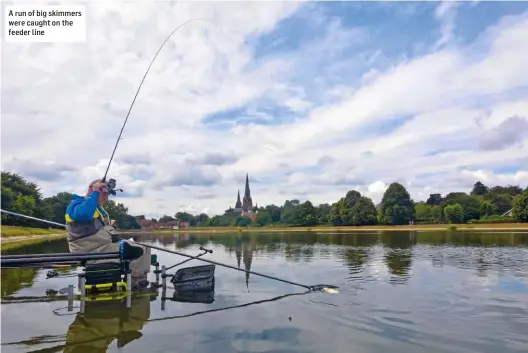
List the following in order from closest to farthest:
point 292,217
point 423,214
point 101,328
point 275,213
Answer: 1. point 101,328
2. point 423,214
3. point 292,217
4. point 275,213

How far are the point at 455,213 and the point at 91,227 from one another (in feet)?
357

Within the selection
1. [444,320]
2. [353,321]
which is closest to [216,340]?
[353,321]

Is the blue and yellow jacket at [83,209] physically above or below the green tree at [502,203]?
below

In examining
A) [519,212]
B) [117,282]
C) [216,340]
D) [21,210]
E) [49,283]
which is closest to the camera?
[216,340]

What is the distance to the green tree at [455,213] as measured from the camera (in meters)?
105

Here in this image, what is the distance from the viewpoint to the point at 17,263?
863 centimetres

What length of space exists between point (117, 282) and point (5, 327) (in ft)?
8.88

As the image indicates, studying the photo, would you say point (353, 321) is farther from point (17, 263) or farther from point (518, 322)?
point (17, 263)

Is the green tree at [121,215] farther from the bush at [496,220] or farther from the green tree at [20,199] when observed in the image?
the bush at [496,220]

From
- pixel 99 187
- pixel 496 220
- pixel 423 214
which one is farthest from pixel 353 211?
pixel 99 187

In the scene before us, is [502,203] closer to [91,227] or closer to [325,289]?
[325,289]

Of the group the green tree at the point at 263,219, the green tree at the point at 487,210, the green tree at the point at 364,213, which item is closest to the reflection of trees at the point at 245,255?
the green tree at the point at 364,213

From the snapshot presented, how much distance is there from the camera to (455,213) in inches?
4149

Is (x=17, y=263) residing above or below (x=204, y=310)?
above
